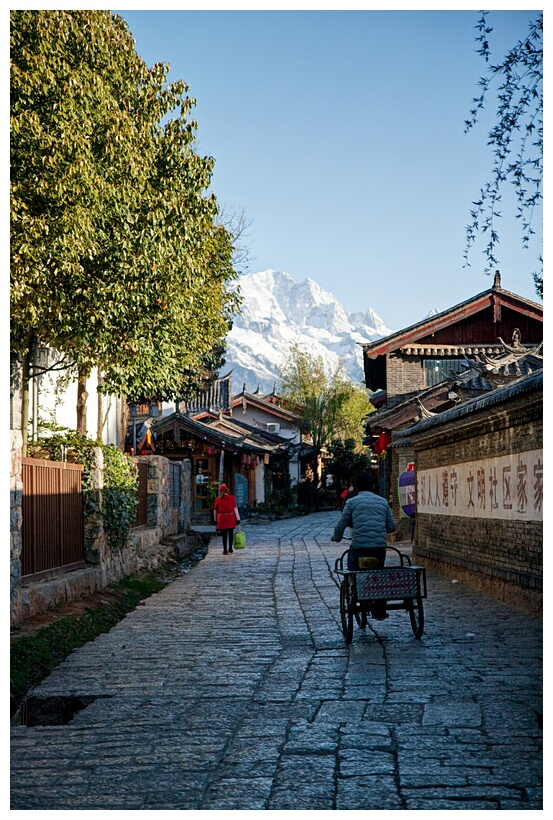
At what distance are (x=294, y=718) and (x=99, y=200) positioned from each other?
9665 mm

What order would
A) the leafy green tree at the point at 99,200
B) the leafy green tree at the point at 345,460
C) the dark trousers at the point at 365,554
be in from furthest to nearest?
1. the leafy green tree at the point at 345,460
2. the leafy green tree at the point at 99,200
3. the dark trousers at the point at 365,554

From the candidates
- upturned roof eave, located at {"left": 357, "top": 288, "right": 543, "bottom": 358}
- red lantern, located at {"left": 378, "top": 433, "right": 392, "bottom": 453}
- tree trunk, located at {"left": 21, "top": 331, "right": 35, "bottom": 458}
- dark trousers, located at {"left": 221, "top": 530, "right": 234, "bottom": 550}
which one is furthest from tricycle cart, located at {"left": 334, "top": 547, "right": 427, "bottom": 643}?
upturned roof eave, located at {"left": 357, "top": 288, "right": 543, "bottom": 358}

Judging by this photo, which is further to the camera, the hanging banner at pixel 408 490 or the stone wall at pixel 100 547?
the hanging banner at pixel 408 490

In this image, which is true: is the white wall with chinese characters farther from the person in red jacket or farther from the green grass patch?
the person in red jacket

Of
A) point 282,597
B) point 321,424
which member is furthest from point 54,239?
point 321,424

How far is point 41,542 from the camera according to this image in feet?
40.4

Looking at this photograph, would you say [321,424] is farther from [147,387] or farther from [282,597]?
[282,597]

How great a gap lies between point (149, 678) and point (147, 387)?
1092 centimetres

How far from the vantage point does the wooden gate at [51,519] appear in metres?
11.8

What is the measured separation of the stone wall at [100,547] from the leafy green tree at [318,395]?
31.9 meters

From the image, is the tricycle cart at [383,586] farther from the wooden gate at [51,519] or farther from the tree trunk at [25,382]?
the tree trunk at [25,382]

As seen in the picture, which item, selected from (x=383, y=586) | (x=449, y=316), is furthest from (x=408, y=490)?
(x=383, y=586)

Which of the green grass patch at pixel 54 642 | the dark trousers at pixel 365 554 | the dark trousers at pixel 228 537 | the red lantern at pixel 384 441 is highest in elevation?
the red lantern at pixel 384 441

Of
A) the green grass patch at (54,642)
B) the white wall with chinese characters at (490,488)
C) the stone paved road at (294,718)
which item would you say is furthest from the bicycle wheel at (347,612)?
the green grass patch at (54,642)
